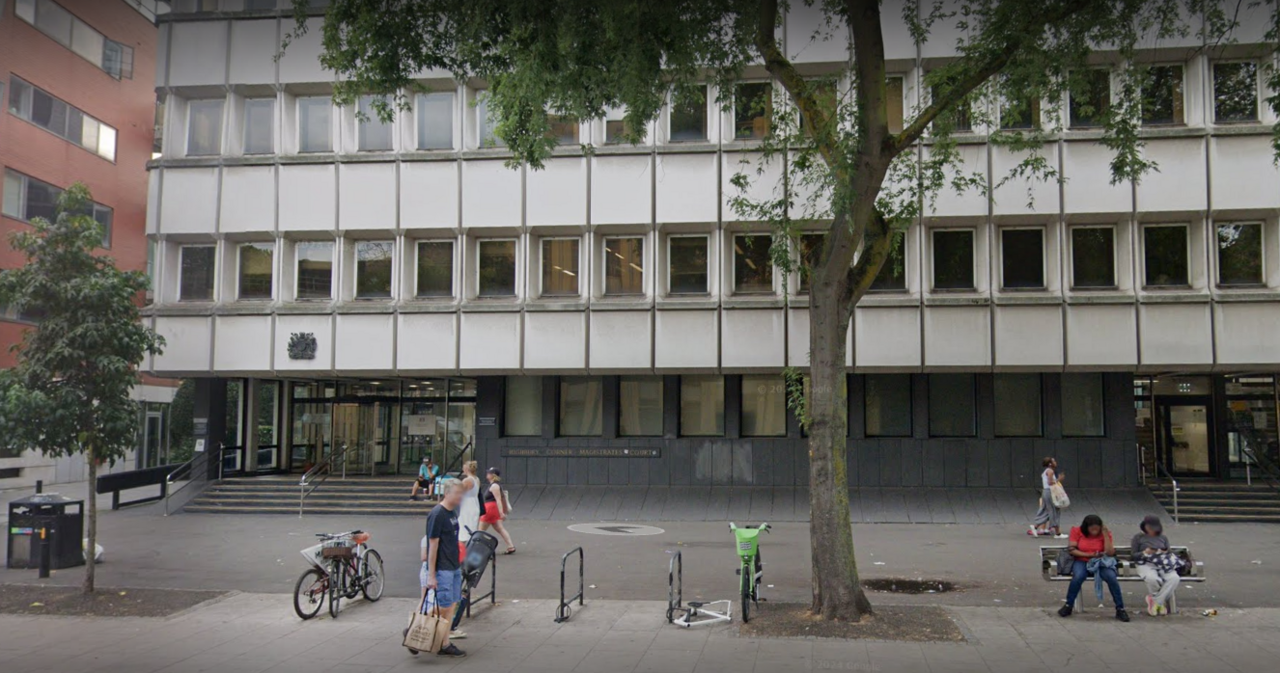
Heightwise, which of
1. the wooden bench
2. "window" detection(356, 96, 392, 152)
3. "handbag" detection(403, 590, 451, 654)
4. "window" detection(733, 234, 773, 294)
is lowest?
"handbag" detection(403, 590, 451, 654)

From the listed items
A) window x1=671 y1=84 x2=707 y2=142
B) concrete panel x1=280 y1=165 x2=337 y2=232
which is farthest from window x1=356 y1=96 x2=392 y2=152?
window x1=671 y1=84 x2=707 y2=142

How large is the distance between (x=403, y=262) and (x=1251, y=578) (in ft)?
61.7

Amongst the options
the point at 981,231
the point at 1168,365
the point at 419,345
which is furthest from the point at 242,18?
the point at 1168,365

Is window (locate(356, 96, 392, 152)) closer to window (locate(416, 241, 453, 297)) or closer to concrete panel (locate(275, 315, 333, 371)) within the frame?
window (locate(416, 241, 453, 297))

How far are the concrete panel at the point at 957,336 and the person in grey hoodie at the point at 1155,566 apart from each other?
1052 centimetres

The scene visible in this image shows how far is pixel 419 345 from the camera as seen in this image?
79.9ft

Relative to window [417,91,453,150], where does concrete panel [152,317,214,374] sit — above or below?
below

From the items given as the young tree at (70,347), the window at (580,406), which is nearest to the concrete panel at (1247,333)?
the window at (580,406)

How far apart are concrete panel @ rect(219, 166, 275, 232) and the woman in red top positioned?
795 inches

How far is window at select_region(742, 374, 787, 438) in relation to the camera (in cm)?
2464

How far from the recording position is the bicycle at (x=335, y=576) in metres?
11.9

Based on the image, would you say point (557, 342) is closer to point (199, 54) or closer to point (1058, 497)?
point (1058, 497)

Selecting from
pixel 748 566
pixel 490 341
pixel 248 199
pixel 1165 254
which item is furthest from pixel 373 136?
pixel 1165 254

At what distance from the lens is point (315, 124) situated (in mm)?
25500
